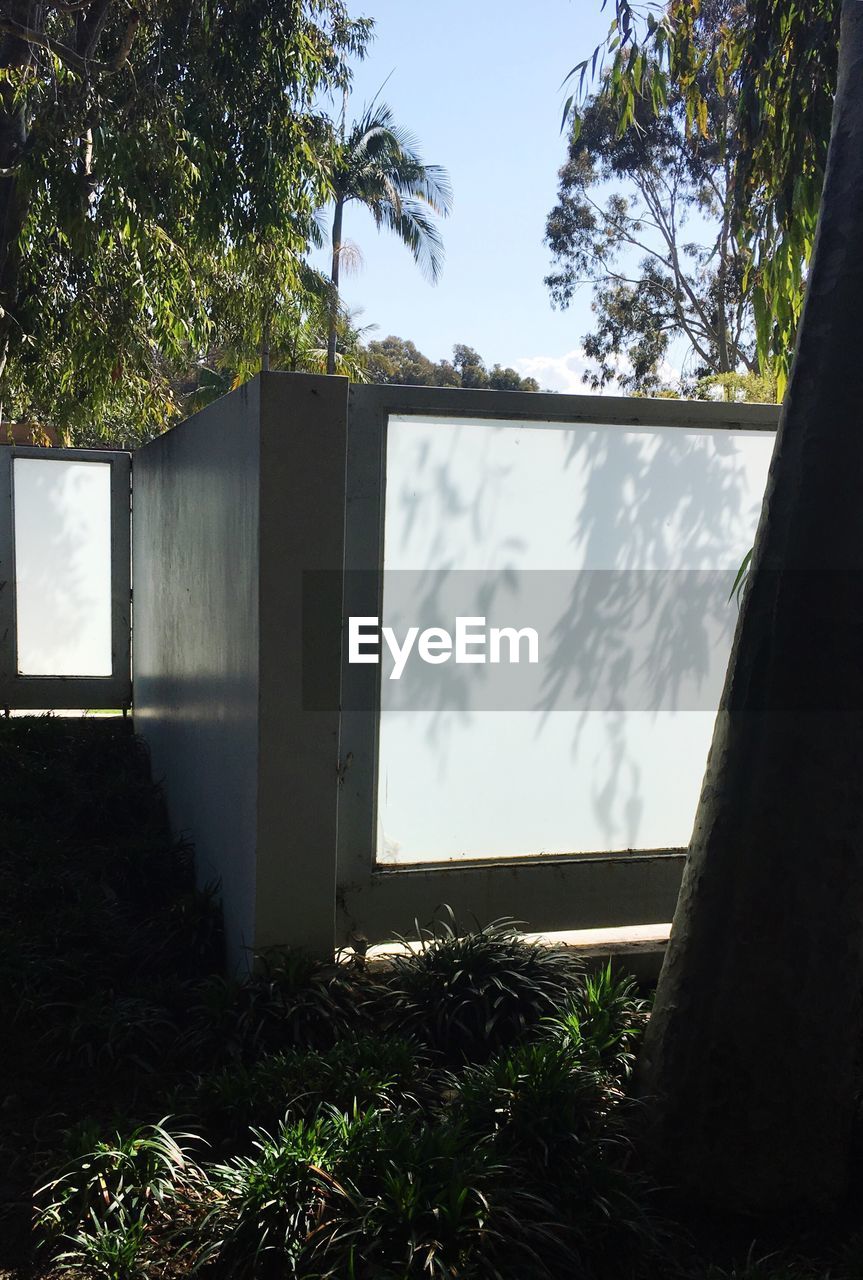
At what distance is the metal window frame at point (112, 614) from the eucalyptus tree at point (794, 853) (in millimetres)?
6584

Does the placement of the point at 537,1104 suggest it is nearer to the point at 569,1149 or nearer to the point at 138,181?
the point at 569,1149

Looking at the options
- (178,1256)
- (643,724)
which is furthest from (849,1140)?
(643,724)

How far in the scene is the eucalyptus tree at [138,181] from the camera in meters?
10.0

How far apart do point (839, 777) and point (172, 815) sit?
411 cm

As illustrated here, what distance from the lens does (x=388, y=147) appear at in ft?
90.3

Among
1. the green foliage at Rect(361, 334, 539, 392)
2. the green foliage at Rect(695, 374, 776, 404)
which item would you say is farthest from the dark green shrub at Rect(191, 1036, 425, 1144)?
the green foliage at Rect(361, 334, 539, 392)

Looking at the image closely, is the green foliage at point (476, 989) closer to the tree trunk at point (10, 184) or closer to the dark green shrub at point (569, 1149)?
the dark green shrub at point (569, 1149)

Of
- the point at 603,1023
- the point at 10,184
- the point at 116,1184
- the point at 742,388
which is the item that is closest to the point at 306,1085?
the point at 116,1184

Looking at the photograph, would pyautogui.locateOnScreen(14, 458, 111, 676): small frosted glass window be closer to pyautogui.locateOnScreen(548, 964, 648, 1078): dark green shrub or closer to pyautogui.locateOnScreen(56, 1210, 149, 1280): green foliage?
pyautogui.locateOnScreen(548, 964, 648, 1078): dark green shrub

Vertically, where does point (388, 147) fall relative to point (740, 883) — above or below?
above

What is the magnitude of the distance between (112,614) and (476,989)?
19.9 feet

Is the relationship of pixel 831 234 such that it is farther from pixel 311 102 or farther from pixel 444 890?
pixel 311 102

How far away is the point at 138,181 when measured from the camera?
10047mm

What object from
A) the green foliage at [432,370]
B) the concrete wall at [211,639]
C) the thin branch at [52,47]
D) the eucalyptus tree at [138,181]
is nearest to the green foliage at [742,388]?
the eucalyptus tree at [138,181]
